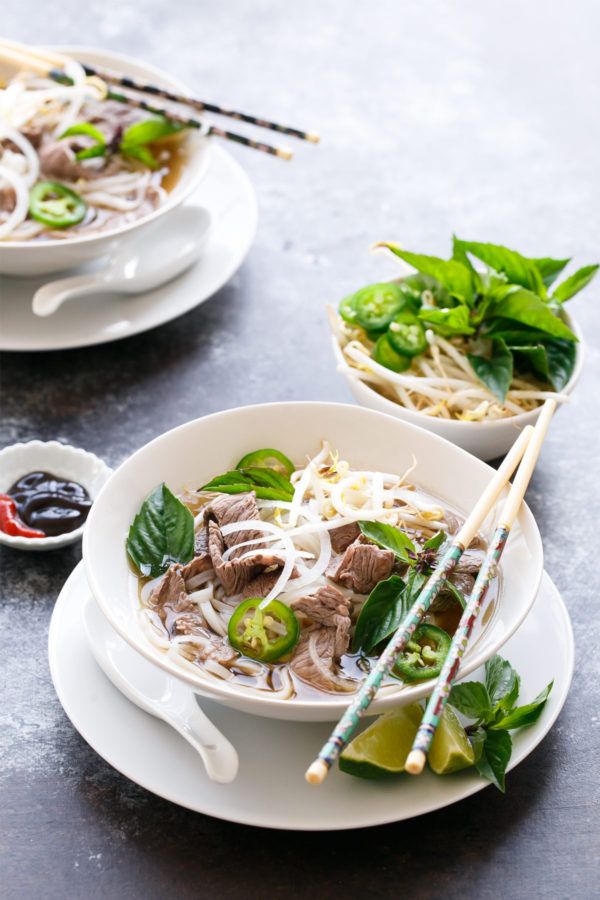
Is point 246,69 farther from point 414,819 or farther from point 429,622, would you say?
point 414,819

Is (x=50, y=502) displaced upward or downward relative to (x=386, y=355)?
downward

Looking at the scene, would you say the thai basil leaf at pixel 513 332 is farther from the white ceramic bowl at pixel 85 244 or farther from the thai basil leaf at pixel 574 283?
the white ceramic bowl at pixel 85 244

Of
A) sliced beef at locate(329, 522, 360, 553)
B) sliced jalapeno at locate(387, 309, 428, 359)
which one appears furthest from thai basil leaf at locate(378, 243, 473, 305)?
sliced beef at locate(329, 522, 360, 553)

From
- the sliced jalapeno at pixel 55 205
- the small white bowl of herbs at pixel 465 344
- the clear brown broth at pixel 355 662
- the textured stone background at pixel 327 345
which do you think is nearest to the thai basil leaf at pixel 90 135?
the sliced jalapeno at pixel 55 205

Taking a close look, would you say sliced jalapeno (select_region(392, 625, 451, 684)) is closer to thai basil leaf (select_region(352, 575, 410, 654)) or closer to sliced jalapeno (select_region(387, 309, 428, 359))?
thai basil leaf (select_region(352, 575, 410, 654))

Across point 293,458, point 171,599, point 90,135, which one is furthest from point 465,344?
point 90,135

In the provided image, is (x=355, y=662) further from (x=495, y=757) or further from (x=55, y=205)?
(x=55, y=205)

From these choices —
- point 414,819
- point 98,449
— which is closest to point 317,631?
point 414,819
